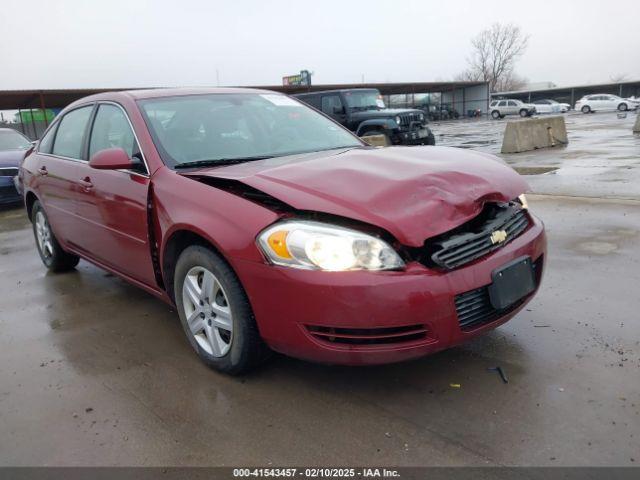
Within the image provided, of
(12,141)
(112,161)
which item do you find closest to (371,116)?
(12,141)

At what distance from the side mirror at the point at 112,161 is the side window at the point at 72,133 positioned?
43.7 inches

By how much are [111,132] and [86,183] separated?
438 millimetres

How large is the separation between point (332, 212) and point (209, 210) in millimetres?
727

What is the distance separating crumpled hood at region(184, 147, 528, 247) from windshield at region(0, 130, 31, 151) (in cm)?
962

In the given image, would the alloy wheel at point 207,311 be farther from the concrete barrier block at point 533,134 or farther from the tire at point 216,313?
the concrete barrier block at point 533,134

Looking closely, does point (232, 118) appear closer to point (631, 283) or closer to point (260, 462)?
point (260, 462)

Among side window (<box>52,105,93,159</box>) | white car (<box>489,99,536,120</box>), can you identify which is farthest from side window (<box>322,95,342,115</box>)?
white car (<box>489,99,536,120</box>)

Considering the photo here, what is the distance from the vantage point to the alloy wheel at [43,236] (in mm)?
5177

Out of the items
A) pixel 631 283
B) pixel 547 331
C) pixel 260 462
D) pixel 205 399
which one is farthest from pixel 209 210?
pixel 631 283

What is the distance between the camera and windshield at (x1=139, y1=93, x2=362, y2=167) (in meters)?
3.44

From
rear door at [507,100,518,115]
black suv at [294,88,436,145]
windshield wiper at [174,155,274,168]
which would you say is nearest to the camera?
windshield wiper at [174,155,274,168]

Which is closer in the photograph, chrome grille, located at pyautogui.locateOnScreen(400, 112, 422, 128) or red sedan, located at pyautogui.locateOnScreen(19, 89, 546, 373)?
red sedan, located at pyautogui.locateOnScreen(19, 89, 546, 373)

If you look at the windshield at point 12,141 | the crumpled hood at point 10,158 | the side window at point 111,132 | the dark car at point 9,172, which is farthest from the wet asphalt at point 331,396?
the windshield at point 12,141

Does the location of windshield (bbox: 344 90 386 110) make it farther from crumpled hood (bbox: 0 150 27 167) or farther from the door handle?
the door handle
